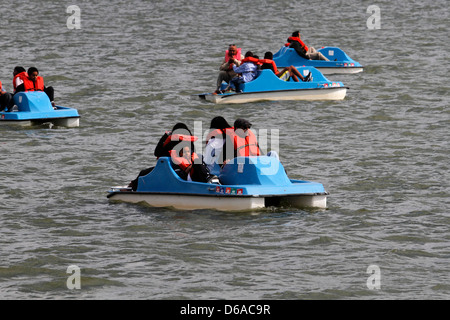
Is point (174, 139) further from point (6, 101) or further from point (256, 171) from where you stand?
point (6, 101)

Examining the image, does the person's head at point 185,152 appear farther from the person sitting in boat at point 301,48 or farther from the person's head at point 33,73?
the person sitting in boat at point 301,48

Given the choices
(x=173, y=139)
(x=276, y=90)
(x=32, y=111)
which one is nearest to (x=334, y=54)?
(x=276, y=90)

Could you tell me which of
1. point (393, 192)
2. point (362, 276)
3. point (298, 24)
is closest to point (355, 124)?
point (393, 192)

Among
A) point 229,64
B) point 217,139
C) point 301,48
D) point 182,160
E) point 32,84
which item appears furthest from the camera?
point 301,48

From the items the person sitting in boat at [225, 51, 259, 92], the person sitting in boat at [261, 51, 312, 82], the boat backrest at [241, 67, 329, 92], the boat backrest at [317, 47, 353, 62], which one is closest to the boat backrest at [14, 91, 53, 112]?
the person sitting in boat at [225, 51, 259, 92]

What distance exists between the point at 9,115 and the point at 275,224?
10468 millimetres

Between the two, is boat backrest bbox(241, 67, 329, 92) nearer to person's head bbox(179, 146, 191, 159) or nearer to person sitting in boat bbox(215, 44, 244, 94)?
person sitting in boat bbox(215, 44, 244, 94)

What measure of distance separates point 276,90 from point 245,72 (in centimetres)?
112

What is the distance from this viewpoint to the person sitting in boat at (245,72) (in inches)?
1093

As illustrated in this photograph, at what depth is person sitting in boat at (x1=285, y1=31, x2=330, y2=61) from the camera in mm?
33719

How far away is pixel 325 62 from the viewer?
3478 cm

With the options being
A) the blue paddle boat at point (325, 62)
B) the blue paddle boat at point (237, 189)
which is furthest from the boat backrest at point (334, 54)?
the blue paddle boat at point (237, 189)

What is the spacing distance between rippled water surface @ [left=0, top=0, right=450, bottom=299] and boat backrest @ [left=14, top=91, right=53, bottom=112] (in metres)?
0.59

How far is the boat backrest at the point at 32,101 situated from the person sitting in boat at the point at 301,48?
10739 mm
